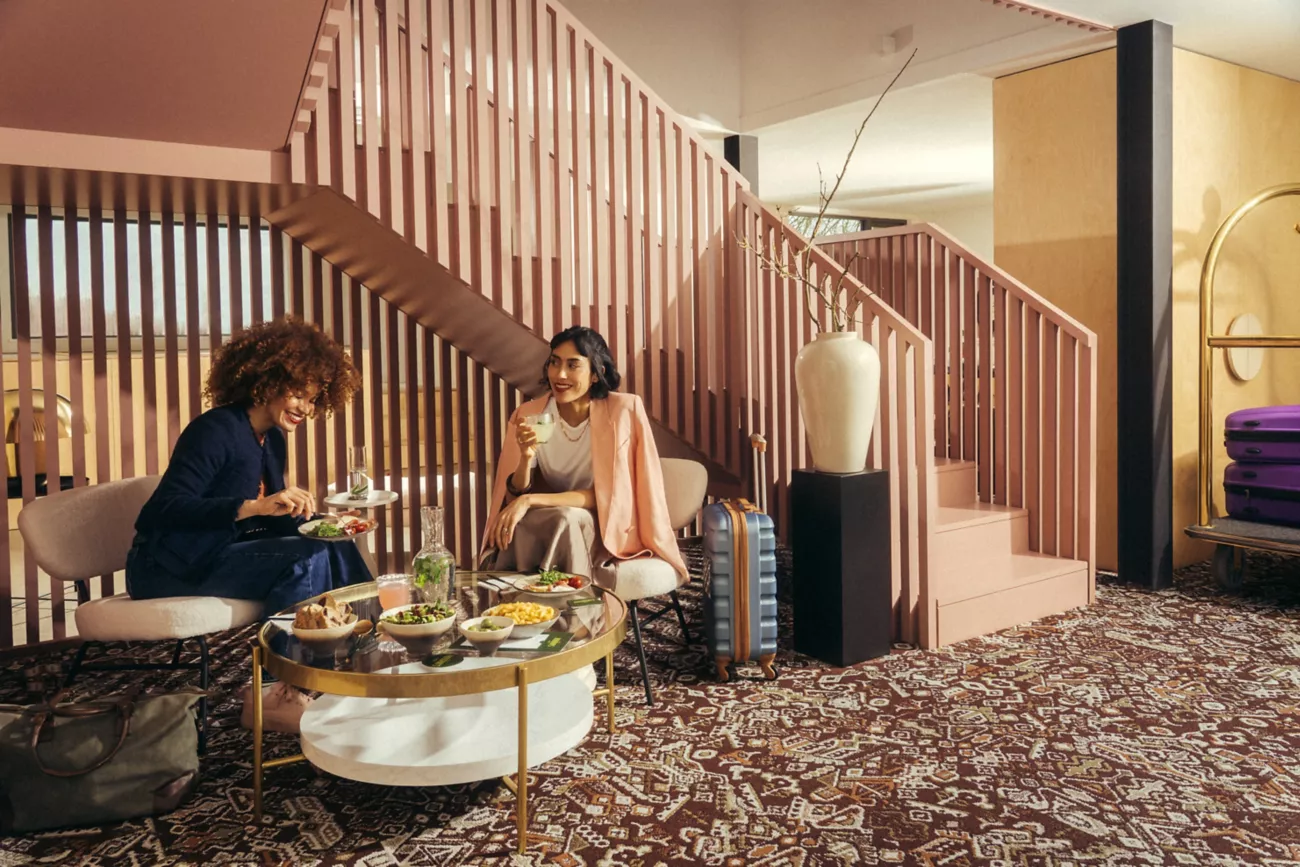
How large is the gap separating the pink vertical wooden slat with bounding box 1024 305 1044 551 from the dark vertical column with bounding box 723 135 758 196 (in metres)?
3.13

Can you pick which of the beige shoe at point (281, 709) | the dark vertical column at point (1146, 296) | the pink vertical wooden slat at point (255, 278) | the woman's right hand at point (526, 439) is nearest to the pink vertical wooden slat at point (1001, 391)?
the dark vertical column at point (1146, 296)

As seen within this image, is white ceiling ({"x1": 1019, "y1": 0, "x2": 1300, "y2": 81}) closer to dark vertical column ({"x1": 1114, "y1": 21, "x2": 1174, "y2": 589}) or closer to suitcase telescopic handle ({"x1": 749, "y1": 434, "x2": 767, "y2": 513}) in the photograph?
dark vertical column ({"x1": 1114, "y1": 21, "x2": 1174, "y2": 589})

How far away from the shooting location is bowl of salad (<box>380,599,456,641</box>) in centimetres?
239

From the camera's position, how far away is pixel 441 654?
94.1 inches

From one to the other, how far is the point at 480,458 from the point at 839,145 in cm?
464

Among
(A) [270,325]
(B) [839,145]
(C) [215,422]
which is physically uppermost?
(B) [839,145]

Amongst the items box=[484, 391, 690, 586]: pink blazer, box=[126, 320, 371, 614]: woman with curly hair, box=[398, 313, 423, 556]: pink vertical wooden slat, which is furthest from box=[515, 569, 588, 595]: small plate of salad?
box=[398, 313, 423, 556]: pink vertical wooden slat

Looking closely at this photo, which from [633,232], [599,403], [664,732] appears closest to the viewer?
[664,732]

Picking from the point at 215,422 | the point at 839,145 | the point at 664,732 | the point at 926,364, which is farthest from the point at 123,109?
the point at 839,145

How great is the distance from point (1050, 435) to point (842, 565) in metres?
1.79

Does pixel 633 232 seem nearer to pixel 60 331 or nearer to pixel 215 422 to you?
pixel 215 422

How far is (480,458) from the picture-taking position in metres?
5.66

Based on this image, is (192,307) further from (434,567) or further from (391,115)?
(434,567)

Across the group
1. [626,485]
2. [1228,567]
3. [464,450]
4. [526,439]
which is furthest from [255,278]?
[1228,567]
